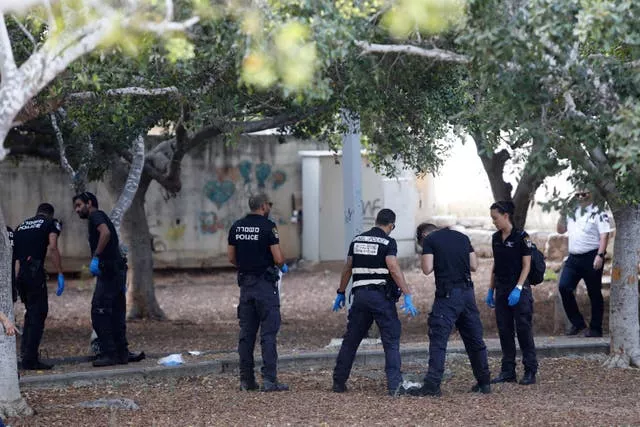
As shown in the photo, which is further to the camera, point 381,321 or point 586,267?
point 586,267

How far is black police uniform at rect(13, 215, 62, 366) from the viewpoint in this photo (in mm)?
10273

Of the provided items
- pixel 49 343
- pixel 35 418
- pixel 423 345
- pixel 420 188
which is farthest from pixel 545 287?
pixel 35 418

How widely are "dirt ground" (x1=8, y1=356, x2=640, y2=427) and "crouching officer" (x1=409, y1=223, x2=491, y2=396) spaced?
0.91ft

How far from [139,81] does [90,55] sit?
1.94 metres

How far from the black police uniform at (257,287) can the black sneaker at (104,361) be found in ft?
6.36

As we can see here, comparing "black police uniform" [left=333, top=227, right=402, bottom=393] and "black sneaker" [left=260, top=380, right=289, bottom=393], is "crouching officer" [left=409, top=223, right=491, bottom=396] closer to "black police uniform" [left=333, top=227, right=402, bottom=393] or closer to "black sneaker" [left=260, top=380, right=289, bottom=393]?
"black police uniform" [left=333, top=227, right=402, bottom=393]

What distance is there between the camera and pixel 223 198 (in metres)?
21.6

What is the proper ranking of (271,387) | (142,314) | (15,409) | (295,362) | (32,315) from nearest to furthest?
(15,409) < (271,387) < (32,315) < (295,362) < (142,314)

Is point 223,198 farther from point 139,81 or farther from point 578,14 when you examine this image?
point 578,14

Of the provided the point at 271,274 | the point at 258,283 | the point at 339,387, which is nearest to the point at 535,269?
the point at 339,387

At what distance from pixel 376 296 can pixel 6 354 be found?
3.18 m

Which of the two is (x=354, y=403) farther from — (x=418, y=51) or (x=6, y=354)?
(x=418, y=51)

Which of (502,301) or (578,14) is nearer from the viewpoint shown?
(578,14)

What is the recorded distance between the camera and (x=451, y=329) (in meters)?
8.94
